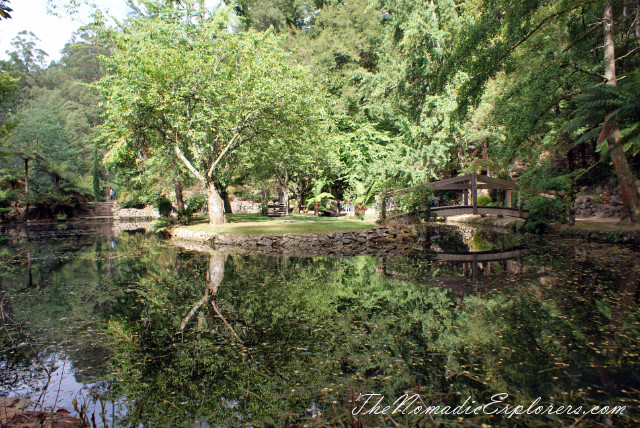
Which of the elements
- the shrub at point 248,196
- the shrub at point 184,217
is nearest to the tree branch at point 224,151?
the shrub at point 184,217

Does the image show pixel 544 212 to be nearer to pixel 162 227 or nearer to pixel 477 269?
pixel 477 269

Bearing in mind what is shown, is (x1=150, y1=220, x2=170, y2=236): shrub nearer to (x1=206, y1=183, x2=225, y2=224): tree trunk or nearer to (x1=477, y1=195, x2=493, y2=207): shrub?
(x1=206, y1=183, x2=225, y2=224): tree trunk

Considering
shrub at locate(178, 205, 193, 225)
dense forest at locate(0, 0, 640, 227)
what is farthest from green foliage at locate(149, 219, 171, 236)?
dense forest at locate(0, 0, 640, 227)

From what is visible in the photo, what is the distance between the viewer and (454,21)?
26312mm

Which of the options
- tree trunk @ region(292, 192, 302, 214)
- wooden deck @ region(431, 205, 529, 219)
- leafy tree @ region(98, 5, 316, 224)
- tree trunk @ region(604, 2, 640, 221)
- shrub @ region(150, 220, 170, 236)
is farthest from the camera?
tree trunk @ region(292, 192, 302, 214)

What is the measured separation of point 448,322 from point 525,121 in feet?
40.0

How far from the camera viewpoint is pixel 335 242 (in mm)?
16062

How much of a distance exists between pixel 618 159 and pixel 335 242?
10.8m

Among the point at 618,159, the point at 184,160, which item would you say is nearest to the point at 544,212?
the point at 618,159

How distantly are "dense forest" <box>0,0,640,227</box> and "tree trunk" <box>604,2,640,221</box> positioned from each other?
5cm

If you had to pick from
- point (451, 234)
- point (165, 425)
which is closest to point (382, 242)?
point (451, 234)

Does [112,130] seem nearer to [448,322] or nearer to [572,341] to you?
[448,322]

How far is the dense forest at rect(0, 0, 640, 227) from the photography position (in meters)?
15.5

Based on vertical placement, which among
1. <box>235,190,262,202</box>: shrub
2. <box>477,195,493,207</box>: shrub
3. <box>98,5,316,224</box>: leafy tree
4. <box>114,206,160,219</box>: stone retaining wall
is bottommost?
<box>114,206,160,219</box>: stone retaining wall
